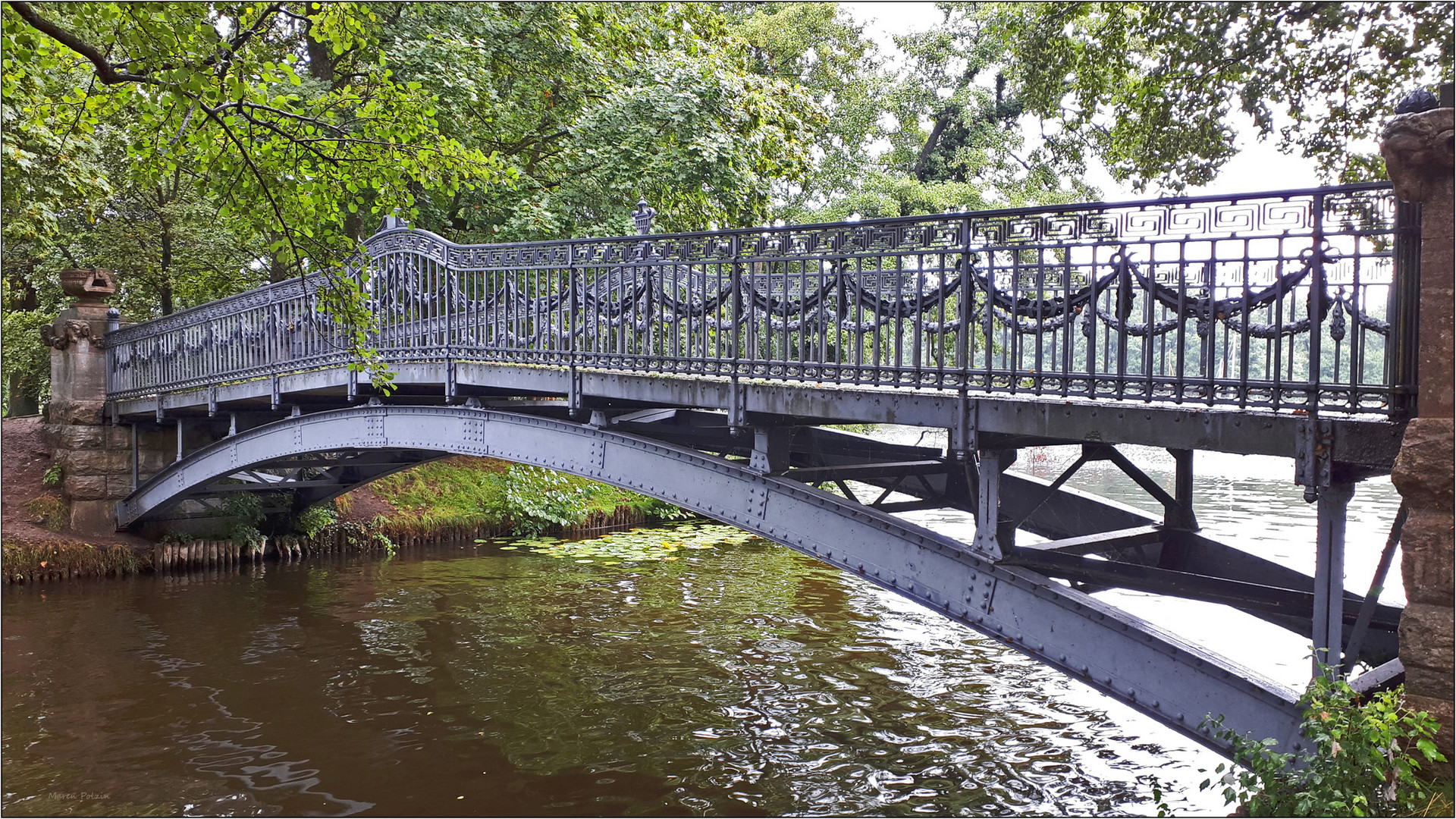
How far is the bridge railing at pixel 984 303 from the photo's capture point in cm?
450

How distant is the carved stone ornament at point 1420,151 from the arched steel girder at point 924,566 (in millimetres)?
2235

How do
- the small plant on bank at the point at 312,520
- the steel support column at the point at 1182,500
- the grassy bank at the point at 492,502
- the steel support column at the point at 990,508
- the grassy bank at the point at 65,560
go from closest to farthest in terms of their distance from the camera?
the steel support column at the point at 990,508
the steel support column at the point at 1182,500
the grassy bank at the point at 65,560
the small plant on bank at the point at 312,520
the grassy bank at the point at 492,502

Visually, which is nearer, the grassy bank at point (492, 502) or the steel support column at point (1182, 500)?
the steel support column at point (1182, 500)

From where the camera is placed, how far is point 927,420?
230 inches

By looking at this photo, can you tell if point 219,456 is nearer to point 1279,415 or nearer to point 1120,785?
point 1120,785

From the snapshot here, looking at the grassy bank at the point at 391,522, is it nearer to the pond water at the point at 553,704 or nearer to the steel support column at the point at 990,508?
the pond water at the point at 553,704

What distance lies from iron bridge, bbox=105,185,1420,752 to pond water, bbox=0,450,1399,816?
185cm

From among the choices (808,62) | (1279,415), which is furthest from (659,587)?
(808,62)

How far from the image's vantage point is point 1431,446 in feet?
12.5

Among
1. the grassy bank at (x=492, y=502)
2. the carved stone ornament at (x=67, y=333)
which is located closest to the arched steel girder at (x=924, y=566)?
the grassy bank at (x=492, y=502)

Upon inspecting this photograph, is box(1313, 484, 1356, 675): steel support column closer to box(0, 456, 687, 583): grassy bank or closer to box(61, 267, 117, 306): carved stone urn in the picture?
box(0, 456, 687, 583): grassy bank

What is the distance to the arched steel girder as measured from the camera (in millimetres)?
4852

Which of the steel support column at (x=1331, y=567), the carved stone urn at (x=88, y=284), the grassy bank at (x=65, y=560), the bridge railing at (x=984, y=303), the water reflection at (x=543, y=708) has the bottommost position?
the water reflection at (x=543, y=708)

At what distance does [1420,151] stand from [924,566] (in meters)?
3.27
